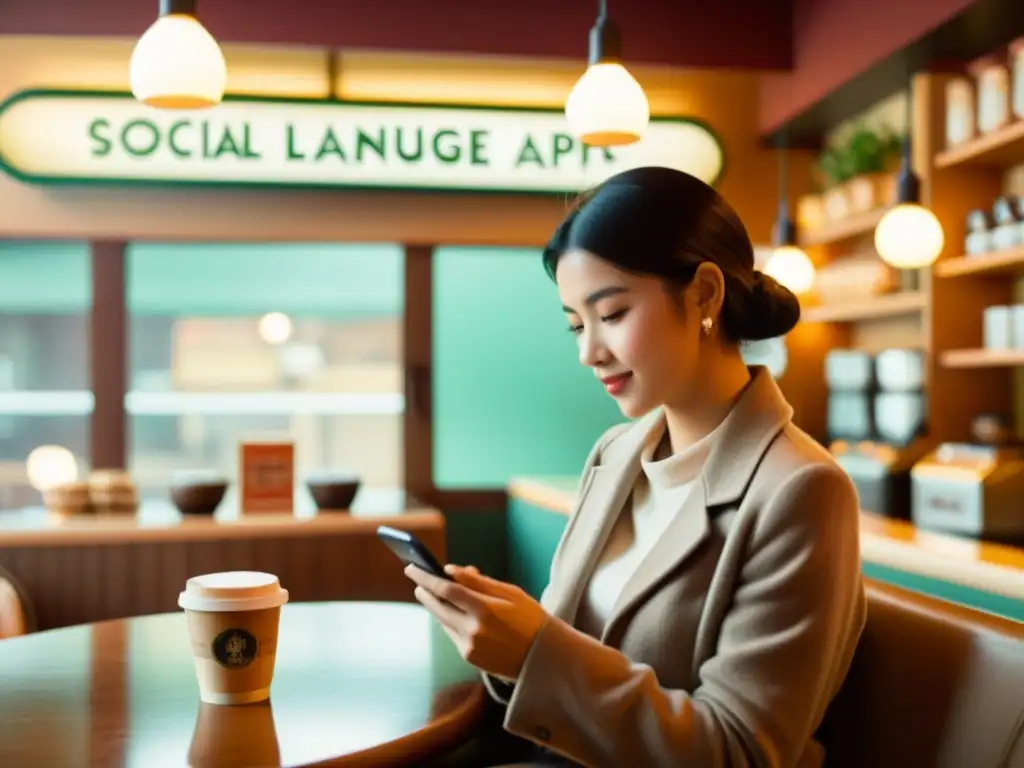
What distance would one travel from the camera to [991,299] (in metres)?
3.73

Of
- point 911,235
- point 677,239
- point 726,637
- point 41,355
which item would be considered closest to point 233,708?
point 726,637

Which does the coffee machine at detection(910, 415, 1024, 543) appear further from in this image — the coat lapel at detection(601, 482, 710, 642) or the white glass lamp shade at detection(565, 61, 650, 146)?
the coat lapel at detection(601, 482, 710, 642)

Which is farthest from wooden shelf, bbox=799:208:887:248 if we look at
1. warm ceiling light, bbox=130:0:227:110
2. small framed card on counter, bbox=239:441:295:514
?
warm ceiling light, bbox=130:0:227:110

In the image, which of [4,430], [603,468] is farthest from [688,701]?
[4,430]

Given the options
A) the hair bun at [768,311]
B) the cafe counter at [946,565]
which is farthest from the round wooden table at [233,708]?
the cafe counter at [946,565]

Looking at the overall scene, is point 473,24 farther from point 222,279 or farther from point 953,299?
point 953,299

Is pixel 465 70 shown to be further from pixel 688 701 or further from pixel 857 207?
pixel 688 701

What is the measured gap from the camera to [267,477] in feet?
12.8

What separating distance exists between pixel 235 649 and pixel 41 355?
10.2ft

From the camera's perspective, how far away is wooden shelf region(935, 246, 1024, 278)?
333 centimetres

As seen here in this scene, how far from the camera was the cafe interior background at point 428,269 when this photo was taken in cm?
373

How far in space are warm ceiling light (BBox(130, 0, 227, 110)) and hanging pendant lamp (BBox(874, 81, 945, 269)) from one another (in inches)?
77.7

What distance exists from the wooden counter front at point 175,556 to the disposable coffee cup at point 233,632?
207 centimetres

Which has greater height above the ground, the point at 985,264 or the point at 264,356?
the point at 985,264
